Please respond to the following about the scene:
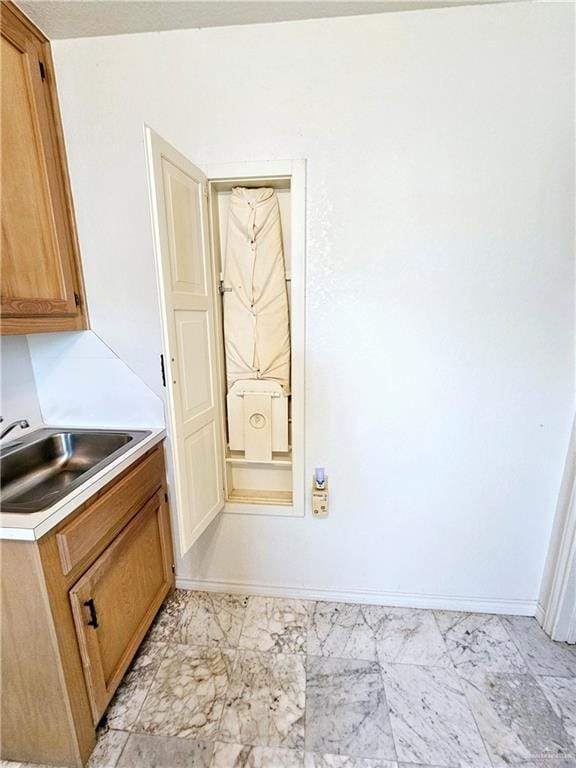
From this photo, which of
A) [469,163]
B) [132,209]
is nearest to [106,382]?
[132,209]

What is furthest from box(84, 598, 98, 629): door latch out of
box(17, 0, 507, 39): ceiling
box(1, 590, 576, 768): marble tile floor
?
box(17, 0, 507, 39): ceiling

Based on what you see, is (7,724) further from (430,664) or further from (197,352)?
(430,664)

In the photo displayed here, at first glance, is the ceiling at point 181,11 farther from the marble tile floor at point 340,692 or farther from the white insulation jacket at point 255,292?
the marble tile floor at point 340,692

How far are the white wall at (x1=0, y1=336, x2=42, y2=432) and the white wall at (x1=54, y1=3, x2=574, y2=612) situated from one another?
37cm

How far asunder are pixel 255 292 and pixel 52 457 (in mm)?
1203

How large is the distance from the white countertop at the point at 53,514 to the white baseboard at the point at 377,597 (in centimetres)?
96

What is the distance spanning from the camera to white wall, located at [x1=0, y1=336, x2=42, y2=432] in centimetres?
143

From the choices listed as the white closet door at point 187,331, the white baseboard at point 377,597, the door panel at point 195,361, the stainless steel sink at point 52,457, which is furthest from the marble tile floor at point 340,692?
the door panel at point 195,361

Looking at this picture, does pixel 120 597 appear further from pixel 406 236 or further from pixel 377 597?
pixel 406 236

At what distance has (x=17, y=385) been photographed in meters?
1.49

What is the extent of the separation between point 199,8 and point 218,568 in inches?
95.3

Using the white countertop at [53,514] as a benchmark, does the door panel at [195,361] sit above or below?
above

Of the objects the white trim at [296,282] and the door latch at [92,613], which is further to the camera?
the white trim at [296,282]

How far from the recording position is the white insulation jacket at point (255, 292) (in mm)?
1522
